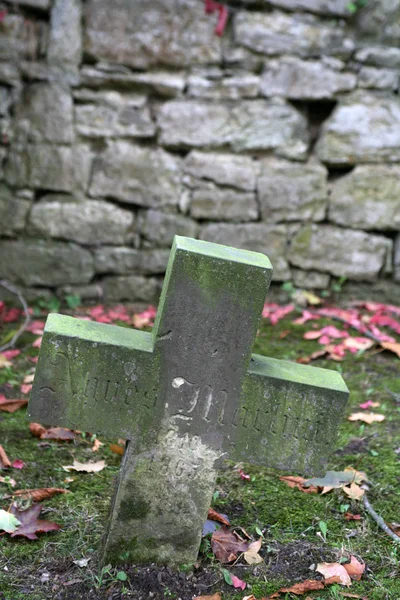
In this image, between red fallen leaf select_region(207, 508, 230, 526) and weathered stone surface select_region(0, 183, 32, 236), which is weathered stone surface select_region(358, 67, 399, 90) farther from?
red fallen leaf select_region(207, 508, 230, 526)

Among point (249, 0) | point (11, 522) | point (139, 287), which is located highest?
point (249, 0)

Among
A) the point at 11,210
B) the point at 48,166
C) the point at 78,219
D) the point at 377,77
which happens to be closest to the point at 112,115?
the point at 48,166

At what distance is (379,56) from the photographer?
4.39 meters

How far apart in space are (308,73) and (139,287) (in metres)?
1.80

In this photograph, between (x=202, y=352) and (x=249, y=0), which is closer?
(x=202, y=352)

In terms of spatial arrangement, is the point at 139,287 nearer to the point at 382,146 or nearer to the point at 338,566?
the point at 382,146

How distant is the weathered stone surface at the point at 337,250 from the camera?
4512mm

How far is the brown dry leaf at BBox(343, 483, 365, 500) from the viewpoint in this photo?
241 centimetres

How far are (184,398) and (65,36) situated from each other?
10.2ft

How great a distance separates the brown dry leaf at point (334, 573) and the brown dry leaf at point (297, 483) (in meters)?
0.46

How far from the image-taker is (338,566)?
207 cm

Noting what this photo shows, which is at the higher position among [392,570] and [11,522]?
[392,570]

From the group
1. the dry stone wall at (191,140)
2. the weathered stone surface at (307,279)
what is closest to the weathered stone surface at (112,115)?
the dry stone wall at (191,140)

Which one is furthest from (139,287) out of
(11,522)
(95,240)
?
(11,522)
